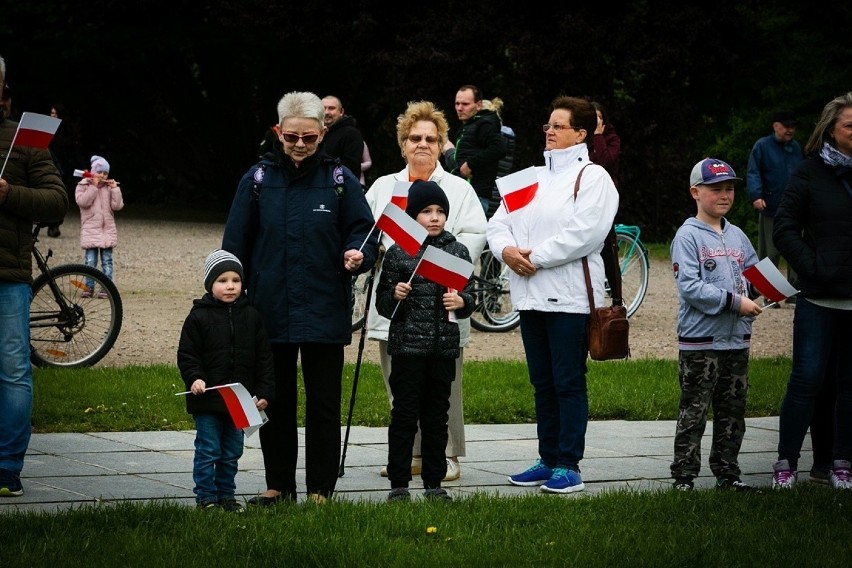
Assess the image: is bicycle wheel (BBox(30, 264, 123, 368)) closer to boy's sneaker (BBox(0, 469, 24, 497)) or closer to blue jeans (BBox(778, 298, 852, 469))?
boy's sneaker (BBox(0, 469, 24, 497))

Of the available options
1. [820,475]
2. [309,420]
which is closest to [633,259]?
[820,475]

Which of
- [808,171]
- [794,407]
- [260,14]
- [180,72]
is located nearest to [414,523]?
[794,407]

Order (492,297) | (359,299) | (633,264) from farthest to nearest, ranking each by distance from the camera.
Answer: (633,264), (492,297), (359,299)

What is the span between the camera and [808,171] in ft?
24.6

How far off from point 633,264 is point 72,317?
639cm

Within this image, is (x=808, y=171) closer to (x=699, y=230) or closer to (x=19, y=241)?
(x=699, y=230)

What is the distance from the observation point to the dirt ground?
41.2 ft

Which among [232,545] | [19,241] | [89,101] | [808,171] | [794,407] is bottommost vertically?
[232,545]

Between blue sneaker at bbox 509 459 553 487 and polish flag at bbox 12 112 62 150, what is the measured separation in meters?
2.96

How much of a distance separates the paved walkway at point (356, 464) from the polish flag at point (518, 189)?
1493 mm

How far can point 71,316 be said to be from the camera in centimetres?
1050

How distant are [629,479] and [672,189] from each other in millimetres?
19716

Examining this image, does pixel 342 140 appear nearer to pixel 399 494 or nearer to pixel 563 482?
pixel 563 482

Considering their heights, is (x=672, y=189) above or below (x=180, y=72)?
below
